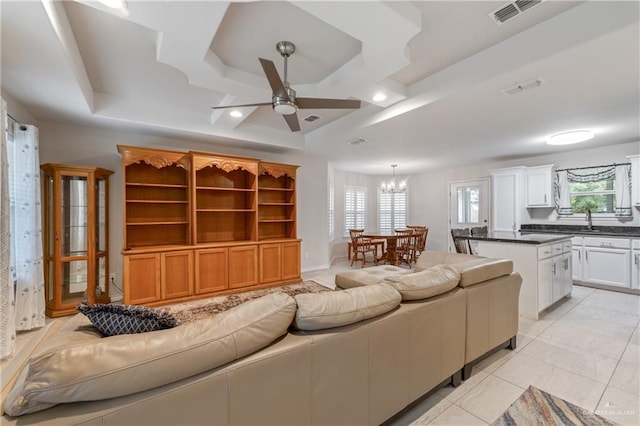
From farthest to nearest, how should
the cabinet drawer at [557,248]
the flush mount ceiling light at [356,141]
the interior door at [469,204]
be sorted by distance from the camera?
Answer: the interior door at [469,204], the flush mount ceiling light at [356,141], the cabinet drawer at [557,248]

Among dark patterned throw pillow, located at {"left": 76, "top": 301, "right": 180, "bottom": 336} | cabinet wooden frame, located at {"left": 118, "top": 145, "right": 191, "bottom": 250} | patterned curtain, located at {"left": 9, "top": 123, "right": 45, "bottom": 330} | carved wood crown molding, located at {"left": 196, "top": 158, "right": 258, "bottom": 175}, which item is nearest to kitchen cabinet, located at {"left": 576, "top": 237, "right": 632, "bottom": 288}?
carved wood crown molding, located at {"left": 196, "top": 158, "right": 258, "bottom": 175}

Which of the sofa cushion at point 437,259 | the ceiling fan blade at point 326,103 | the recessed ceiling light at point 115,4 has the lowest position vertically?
the sofa cushion at point 437,259

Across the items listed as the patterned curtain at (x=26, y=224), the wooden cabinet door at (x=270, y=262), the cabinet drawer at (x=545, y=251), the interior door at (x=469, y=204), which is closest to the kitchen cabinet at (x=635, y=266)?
the cabinet drawer at (x=545, y=251)

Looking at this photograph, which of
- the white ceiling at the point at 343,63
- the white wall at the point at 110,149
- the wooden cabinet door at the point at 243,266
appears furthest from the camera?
the wooden cabinet door at the point at 243,266

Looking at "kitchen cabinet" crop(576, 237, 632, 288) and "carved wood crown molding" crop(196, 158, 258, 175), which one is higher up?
"carved wood crown molding" crop(196, 158, 258, 175)

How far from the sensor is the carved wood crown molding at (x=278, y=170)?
4.90 meters

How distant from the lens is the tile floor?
5.87 ft

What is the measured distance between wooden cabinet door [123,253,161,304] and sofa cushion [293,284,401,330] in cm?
316

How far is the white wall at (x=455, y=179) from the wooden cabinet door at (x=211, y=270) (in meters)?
5.73

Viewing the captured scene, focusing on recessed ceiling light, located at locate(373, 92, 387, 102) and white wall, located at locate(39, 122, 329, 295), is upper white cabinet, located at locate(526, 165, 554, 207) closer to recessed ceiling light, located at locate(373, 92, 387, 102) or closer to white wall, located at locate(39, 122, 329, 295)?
recessed ceiling light, located at locate(373, 92, 387, 102)

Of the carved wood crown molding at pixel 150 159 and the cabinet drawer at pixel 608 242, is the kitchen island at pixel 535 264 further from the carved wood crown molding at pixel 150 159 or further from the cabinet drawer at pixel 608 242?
the carved wood crown molding at pixel 150 159

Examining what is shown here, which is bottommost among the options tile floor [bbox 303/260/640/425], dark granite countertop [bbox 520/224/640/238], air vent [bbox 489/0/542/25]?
tile floor [bbox 303/260/640/425]

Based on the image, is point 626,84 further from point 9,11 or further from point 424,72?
point 9,11

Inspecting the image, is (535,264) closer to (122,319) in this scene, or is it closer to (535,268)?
(535,268)
